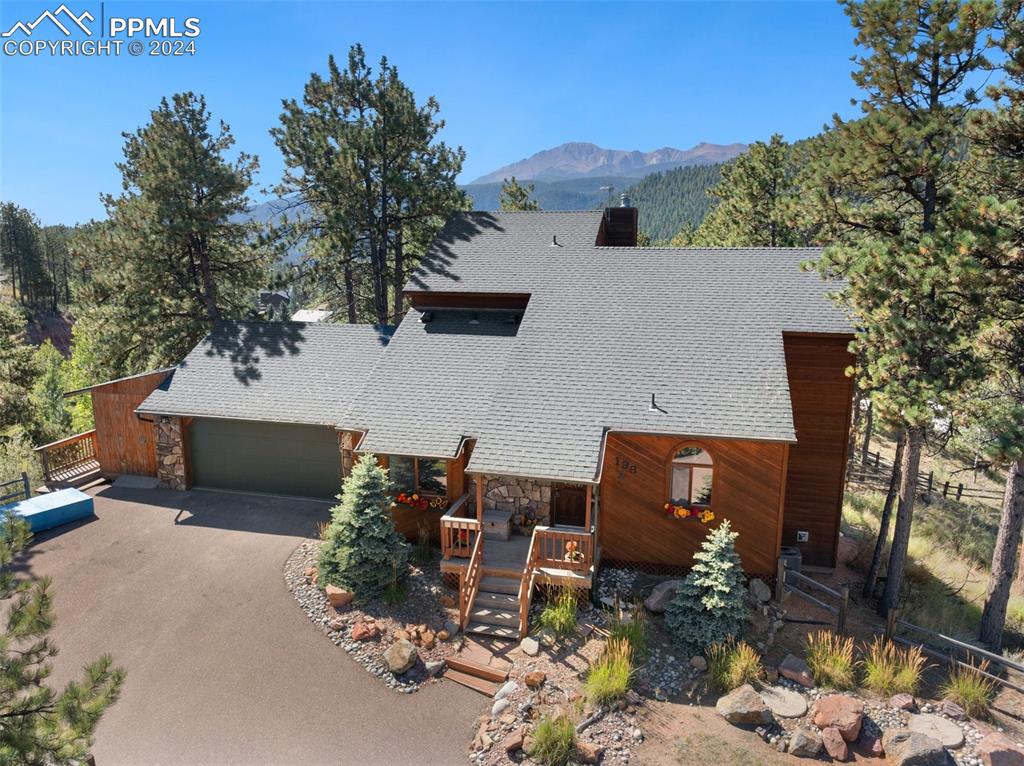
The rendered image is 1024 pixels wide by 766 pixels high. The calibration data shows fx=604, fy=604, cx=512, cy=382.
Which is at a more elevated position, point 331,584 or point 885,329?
point 885,329

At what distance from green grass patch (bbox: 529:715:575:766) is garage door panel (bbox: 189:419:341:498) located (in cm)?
950

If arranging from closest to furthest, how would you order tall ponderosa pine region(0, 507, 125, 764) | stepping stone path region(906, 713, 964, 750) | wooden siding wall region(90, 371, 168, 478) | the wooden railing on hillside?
tall ponderosa pine region(0, 507, 125, 764) → stepping stone path region(906, 713, 964, 750) → the wooden railing on hillside → wooden siding wall region(90, 371, 168, 478)

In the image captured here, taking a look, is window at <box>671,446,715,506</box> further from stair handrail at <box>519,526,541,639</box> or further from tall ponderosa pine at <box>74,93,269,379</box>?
tall ponderosa pine at <box>74,93,269,379</box>

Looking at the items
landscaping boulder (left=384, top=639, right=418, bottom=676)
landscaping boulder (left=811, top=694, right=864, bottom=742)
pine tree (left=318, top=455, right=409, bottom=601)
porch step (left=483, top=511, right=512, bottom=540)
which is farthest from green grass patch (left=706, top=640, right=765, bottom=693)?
pine tree (left=318, top=455, right=409, bottom=601)

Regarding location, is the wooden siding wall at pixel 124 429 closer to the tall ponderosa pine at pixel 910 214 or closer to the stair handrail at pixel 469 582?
the stair handrail at pixel 469 582

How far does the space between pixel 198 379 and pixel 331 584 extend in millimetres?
8574

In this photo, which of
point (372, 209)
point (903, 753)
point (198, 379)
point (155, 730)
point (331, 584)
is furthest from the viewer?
point (372, 209)

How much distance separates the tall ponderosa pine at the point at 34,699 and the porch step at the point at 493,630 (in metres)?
6.10

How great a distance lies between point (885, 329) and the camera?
10539mm

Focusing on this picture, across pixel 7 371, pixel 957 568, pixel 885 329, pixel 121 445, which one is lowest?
pixel 957 568

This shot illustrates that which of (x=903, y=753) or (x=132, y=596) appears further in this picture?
(x=132, y=596)

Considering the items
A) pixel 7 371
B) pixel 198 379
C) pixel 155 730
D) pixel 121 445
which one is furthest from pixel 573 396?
pixel 7 371

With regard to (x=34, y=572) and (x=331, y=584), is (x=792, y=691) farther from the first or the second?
(x=34, y=572)

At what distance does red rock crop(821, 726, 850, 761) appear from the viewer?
8141 millimetres
